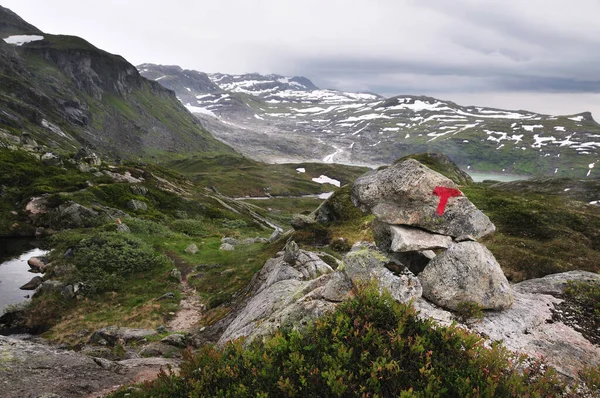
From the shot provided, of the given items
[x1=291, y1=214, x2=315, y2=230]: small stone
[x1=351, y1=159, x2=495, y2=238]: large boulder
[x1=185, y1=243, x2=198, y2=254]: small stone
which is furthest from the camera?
[x1=185, y1=243, x2=198, y2=254]: small stone

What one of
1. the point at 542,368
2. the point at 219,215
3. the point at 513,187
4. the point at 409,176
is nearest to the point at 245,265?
the point at 409,176

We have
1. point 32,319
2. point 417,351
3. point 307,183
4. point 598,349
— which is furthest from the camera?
point 307,183

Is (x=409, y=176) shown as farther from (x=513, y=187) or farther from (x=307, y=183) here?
(x=307, y=183)

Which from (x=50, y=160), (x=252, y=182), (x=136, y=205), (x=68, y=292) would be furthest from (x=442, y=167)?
(x=252, y=182)

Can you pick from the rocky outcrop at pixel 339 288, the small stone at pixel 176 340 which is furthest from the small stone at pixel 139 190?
the rocky outcrop at pixel 339 288

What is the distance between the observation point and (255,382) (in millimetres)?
8172

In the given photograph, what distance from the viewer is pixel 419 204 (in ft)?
49.1

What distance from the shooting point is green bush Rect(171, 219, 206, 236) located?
185 feet

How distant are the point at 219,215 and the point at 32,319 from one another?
2005 inches

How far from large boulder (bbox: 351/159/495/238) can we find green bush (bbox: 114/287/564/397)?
19.1ft

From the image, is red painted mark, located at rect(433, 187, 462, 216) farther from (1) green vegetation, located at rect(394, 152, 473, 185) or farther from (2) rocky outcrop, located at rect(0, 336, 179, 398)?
(1) green vegetation, located at rect(394, 152, 473, 185)

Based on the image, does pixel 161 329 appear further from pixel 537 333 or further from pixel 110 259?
pixel 537 333

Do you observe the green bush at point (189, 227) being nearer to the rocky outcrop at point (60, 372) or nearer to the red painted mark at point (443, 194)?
the rocky outcrop at point (60, 372)

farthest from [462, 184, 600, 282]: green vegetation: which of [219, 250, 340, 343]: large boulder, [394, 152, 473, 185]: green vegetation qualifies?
[394, 152, 473, 185]: green vegetation
